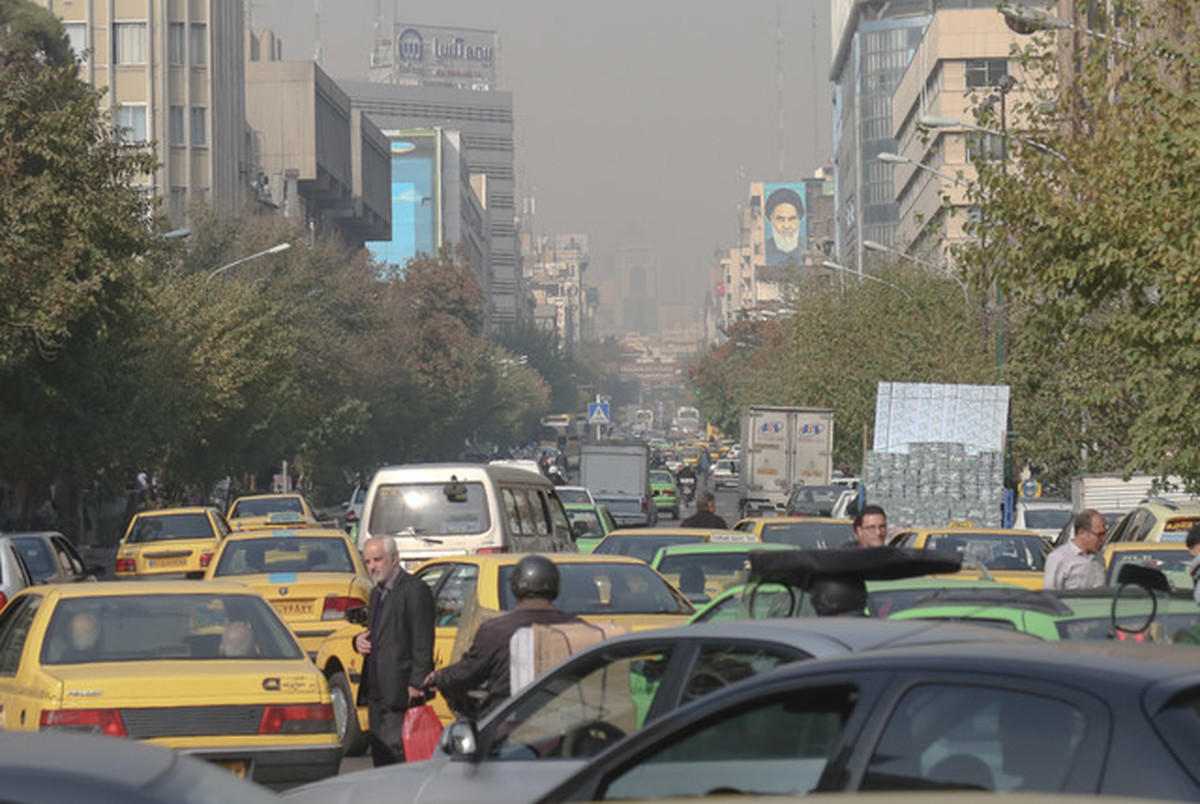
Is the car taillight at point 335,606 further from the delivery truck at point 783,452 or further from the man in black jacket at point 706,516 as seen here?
the delivery truck at point 783,452

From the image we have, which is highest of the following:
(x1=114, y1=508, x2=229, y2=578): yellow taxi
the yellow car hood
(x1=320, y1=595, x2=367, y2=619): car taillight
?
the yellow car hood

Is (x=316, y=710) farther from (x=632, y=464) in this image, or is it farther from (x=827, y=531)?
(x=632, y=464)

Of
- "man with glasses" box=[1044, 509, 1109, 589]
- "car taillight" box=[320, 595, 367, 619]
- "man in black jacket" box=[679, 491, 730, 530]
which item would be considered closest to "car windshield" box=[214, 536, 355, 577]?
"car taillight" box=[320, 595, 367, 619]

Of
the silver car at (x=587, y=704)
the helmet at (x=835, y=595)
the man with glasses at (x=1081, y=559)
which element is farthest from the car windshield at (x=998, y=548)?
the silver car at (x=587, y=704)

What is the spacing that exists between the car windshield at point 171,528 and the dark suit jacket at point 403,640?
2063 centimetres

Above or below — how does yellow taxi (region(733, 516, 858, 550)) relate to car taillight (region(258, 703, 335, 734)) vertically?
below

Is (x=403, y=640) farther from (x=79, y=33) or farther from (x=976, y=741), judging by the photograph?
(x=79, y=33)

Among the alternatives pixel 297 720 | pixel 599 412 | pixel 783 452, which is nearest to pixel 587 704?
pixel 297 720

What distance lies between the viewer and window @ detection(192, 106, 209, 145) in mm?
88812

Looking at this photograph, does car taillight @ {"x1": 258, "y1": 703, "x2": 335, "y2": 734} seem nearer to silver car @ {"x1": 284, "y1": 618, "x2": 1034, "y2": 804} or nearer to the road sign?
silver car @ {"x1": 284, "y1": 618, "x2": 1034, "y2": 804}

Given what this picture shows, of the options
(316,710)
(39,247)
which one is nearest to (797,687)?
(316,710)

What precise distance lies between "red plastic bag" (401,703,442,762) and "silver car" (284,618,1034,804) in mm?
2398

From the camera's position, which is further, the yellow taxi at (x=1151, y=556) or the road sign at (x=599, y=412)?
the road sign at (x=599, y=412)

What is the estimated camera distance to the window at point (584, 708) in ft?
21.0
